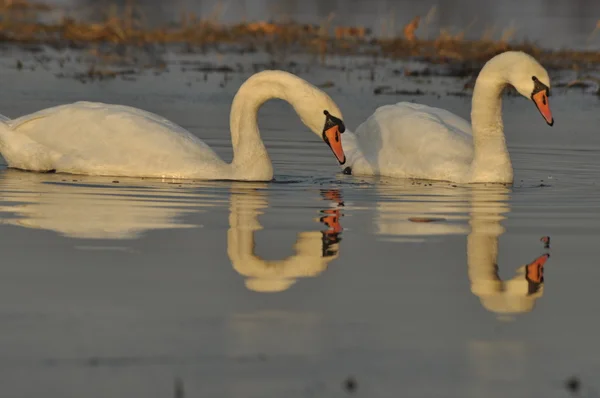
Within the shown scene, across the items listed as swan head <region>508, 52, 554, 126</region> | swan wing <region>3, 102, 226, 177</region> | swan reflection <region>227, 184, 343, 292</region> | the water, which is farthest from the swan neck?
the water

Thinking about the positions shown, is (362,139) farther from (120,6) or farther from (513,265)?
(120,6)

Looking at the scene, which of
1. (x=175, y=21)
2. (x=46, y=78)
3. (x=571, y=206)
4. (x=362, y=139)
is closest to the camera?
(x=571, y=206)

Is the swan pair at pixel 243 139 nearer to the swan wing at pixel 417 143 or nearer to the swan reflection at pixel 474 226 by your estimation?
the swan wing at pixel 417 143

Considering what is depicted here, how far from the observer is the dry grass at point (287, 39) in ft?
78.2

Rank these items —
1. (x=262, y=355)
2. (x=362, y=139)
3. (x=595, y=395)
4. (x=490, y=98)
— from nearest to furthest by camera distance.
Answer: (x=595, y=395), (x=262, y=355), (x=490, y=98), (x=362, y=139)

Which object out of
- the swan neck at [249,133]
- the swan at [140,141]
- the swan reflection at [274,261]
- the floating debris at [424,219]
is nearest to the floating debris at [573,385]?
the swan reflection at [274,261]

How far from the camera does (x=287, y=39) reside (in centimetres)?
2648

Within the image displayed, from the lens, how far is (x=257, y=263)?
24.1ft

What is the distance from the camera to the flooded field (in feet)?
17.3

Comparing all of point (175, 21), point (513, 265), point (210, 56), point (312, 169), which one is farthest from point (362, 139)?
point (175, 21)

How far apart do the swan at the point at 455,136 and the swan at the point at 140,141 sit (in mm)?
1360

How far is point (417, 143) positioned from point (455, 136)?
20.4 inches

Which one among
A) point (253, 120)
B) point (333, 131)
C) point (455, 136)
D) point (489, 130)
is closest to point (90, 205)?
point (333, 131)

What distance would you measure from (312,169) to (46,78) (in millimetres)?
8042
